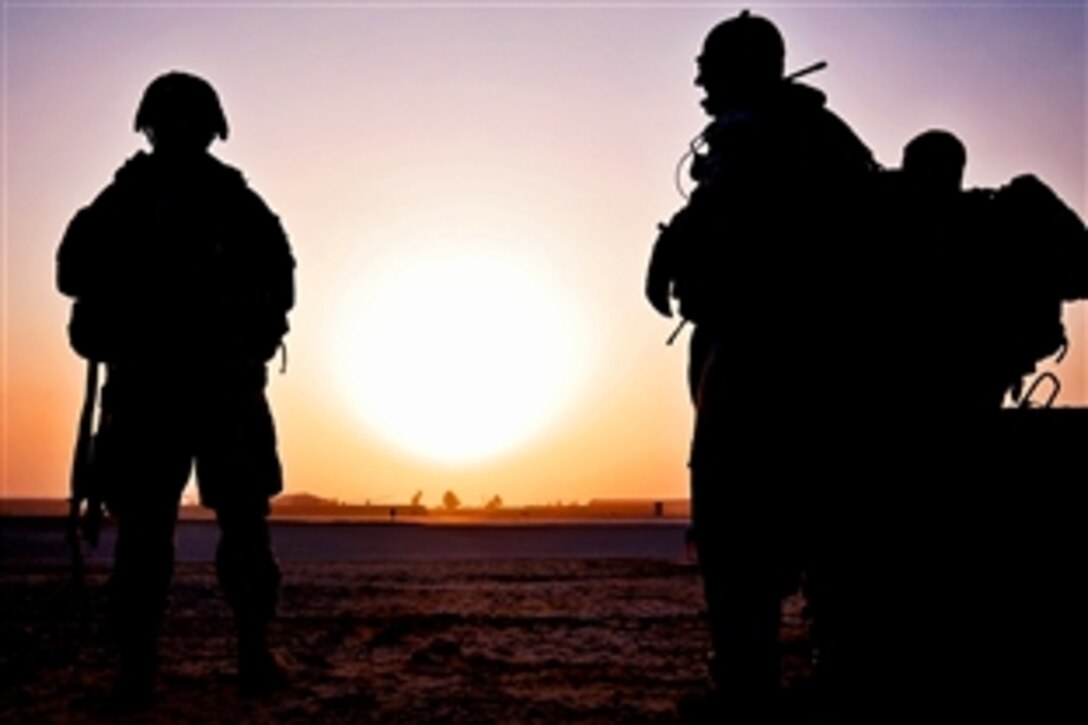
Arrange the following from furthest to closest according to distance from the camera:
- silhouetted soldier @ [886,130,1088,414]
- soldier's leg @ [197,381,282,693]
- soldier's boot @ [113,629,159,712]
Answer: soldier's leg @ [197,381,282,693], soldier's boot @ [113,629,159,712], silhouetted soldier @ [886,130,1088,414]

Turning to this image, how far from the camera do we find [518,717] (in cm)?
459

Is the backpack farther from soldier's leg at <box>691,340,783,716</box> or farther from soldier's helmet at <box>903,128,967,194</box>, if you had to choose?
soldier's helmet at <box>903,128,967,194</box>

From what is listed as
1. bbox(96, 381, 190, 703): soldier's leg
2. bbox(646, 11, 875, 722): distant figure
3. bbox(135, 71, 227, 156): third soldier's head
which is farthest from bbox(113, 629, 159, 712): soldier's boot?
bbox(646, 11, 875, 722): distant figure

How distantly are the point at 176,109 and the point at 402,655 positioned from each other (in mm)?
2919

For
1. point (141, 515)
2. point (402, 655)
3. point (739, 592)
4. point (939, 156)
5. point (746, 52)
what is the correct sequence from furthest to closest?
1. point (402, 655)
2. point (939, 156)
3. point (141, 515)
4. point (746, 52)
5. point (739, 592)

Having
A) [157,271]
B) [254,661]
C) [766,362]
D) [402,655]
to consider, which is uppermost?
[157,271]

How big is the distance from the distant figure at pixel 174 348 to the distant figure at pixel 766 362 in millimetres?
2159

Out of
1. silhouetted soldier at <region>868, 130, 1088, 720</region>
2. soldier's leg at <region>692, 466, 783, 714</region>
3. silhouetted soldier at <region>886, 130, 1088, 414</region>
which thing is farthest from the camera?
silhouetted soldier at <region>886, 130, 1088, 414</region>

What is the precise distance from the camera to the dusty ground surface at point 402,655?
15.4 feet

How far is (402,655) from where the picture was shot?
251 inches

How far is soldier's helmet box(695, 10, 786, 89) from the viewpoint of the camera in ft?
12.5

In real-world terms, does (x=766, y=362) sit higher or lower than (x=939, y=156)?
lower

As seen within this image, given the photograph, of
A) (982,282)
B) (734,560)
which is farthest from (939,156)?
(734,560)

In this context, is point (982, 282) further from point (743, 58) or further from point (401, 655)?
point (401, 655)
